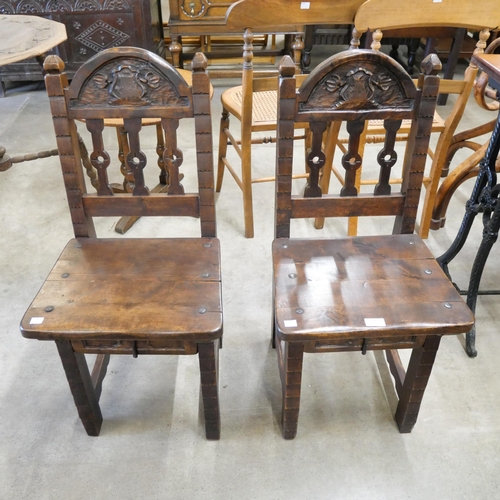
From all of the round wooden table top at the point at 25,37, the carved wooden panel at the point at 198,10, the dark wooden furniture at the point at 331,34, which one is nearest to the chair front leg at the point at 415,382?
the round wooden table top at the point at 25,37

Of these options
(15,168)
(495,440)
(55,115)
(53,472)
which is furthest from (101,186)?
(15,168)

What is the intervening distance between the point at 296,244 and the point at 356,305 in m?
0.30

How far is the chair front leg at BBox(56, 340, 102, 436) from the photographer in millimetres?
1284

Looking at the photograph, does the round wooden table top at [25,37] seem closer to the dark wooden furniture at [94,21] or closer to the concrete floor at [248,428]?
the concrete floor at [248,428]

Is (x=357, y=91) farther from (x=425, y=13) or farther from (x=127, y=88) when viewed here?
(x=425, y=13)

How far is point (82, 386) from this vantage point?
54.2 inches

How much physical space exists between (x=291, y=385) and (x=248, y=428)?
11.6 inches

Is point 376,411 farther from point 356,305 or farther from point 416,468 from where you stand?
point 356,305

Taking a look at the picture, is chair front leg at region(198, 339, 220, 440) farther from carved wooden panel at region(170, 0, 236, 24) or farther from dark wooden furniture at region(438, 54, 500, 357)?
carved wooden panel at region(170, 0, 236, 24)

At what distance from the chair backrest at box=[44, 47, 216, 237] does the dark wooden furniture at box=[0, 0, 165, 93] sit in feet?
8.96

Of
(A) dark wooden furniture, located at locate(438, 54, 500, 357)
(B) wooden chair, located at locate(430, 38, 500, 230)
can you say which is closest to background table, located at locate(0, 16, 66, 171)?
(A) dark wooden furniture, located at locate(438, 54, 500, 357)

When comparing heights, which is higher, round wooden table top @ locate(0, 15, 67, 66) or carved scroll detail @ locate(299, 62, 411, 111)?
carved scroll detail @ locate(299, 62, 411, 111)

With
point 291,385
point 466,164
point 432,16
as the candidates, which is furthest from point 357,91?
point 466,164

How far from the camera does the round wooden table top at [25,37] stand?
1941 millimetres
